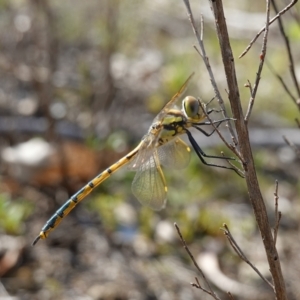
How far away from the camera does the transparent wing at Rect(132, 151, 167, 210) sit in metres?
2.21

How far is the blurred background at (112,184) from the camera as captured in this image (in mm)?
3242

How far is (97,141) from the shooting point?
13.4 feet

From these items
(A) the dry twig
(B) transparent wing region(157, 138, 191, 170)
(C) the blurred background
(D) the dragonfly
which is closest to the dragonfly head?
(D) the dragonfly

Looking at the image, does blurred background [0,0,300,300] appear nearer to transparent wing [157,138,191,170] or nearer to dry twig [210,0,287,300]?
transparent wing [157,138,191,170]

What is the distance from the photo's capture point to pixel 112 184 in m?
4.07

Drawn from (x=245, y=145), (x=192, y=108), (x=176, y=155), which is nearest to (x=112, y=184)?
(x=176, y=155)

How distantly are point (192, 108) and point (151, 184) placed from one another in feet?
1.22

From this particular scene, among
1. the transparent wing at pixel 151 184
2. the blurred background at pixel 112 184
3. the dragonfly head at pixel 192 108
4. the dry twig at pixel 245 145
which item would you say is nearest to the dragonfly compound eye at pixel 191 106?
the dragonfly head at pixel 192 108

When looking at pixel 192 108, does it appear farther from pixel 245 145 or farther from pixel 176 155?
pixel 245 145

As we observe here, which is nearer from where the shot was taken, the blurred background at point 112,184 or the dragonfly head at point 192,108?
the dragonfly head at point 192,108

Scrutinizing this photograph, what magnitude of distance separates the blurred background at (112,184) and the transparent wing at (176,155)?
969 millimetres

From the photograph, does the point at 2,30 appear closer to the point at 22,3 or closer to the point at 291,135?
the point at 22,3

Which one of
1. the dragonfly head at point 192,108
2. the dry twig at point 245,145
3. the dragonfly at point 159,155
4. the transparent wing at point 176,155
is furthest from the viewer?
the transparent wing at point 176,155

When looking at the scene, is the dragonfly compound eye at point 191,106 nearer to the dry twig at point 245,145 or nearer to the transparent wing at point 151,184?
the transparent wing at point 151,184
